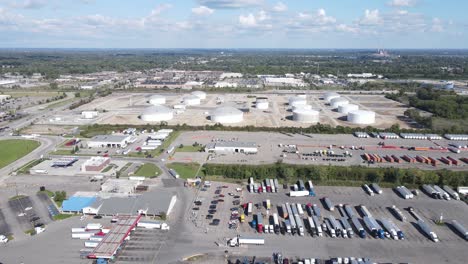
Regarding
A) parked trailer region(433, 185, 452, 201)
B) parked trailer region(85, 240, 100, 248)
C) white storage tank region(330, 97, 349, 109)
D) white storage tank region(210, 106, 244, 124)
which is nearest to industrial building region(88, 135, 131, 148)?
white storage tank region(210, 106, 244, 124)

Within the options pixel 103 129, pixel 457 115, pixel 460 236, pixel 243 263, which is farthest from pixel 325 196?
pixel 457 115

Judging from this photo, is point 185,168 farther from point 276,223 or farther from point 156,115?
point 156,115

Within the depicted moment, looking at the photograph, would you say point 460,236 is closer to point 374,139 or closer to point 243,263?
point 243,263

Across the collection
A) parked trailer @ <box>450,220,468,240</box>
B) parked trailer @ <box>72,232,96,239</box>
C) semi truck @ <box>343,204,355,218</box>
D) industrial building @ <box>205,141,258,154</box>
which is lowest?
parked trailer @ <box>450,220,468,240</box>

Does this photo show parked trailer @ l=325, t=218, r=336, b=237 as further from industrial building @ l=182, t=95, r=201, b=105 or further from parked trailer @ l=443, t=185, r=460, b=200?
industrial building @ l=182, t=95, r=201, b=105

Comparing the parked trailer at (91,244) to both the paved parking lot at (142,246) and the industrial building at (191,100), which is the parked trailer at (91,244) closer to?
the paved parking lot at (142,246)

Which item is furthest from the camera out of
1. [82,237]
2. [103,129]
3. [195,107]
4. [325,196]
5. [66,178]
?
[195,107]
